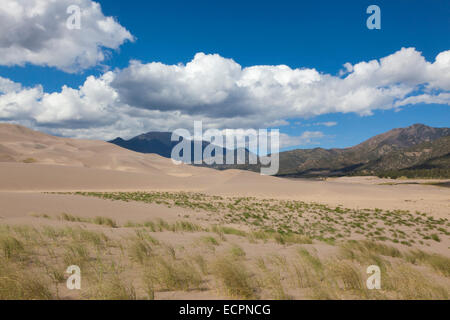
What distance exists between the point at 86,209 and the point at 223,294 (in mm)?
19620

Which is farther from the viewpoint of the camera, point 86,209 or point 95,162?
point 95,162

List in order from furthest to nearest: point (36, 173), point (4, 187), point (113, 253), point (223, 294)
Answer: point (36, 173) → point (4, 187) → point (113, 253) → point (223, 294)

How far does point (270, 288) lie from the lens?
5.50 m

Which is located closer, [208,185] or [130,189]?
[130,189]

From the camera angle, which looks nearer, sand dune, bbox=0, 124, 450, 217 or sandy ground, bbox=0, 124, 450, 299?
sandy ground, bbox=0, 124, 450, 299

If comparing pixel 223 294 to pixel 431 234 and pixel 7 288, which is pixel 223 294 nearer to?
pixel 7 288

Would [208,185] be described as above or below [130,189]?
above

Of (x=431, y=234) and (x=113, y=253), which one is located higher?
(x=113, y=253)

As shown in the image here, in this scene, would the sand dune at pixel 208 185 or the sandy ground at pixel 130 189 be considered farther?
the sand dune at pixel 208 185
